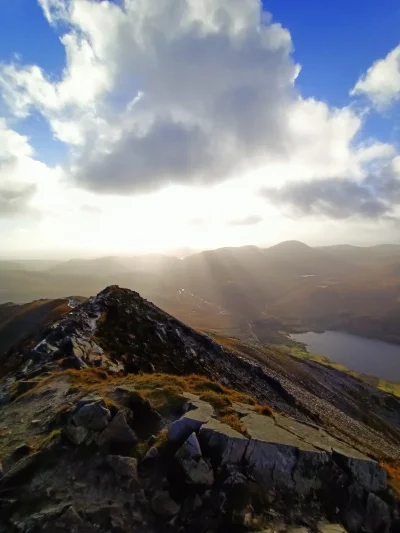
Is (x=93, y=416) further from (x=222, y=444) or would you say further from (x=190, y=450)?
(x=222, y=444)

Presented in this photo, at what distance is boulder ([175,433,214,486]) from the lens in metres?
12.3

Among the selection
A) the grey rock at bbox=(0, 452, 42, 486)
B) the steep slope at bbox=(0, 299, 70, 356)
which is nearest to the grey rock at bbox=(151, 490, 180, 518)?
the grey rock at bbox=(0, 452, 42, 486)

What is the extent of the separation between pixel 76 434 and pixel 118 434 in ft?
5.81

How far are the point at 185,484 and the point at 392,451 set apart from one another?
1849 inches

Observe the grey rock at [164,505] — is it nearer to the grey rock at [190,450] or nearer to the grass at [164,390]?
the grey rock at [190,450]

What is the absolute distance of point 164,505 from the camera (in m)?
11.5

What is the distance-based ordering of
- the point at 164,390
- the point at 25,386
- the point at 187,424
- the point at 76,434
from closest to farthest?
1. the point at 76,434
2. the point at 187,424
3. the point at 164,390
4. the point at 25,386

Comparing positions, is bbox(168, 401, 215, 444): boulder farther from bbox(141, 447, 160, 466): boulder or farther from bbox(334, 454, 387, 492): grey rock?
bbox(334, 454, 387, 492): grey rock

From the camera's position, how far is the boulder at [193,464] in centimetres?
1230

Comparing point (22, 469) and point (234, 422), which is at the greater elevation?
point (234, 422)

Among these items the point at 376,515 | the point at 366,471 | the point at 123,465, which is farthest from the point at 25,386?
the point at 376,515

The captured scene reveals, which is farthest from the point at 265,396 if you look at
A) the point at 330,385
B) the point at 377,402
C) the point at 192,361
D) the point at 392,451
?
the point at 377,402

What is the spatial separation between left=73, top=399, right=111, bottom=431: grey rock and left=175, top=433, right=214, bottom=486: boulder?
12.1ft

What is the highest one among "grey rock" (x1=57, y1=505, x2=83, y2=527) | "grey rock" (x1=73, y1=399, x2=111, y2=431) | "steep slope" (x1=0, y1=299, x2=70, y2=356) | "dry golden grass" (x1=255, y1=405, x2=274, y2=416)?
"grey rock" (x1=73, y1=399, x2=111, y2=431)
